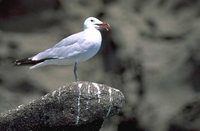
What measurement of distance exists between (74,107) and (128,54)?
3585mm

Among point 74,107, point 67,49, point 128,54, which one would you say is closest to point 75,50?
point 67,49

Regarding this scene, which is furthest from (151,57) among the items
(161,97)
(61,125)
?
(61,125)

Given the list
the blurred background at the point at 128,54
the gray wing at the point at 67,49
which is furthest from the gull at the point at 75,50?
the blurred background at the point at 128,54

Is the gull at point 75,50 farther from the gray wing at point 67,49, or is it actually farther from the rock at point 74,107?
the rock at point 74,107

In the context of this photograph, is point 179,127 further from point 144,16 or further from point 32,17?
point 32,17

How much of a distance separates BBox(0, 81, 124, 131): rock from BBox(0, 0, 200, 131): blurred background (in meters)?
3.06

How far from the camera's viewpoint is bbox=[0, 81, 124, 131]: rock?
4504 millimetres

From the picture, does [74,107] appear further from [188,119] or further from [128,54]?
[128,54]

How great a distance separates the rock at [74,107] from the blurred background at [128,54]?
3065 mm

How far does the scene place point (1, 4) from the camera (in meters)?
8.04

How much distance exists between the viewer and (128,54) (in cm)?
805

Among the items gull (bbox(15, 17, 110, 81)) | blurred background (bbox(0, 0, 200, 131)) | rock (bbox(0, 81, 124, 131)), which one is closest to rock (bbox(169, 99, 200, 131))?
blurred background (bbox(0, 0, 200, 131))

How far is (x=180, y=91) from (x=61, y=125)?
3470 mm

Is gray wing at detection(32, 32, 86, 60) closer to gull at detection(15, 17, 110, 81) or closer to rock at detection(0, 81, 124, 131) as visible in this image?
gull at detection(15, 17, 110, 81)
